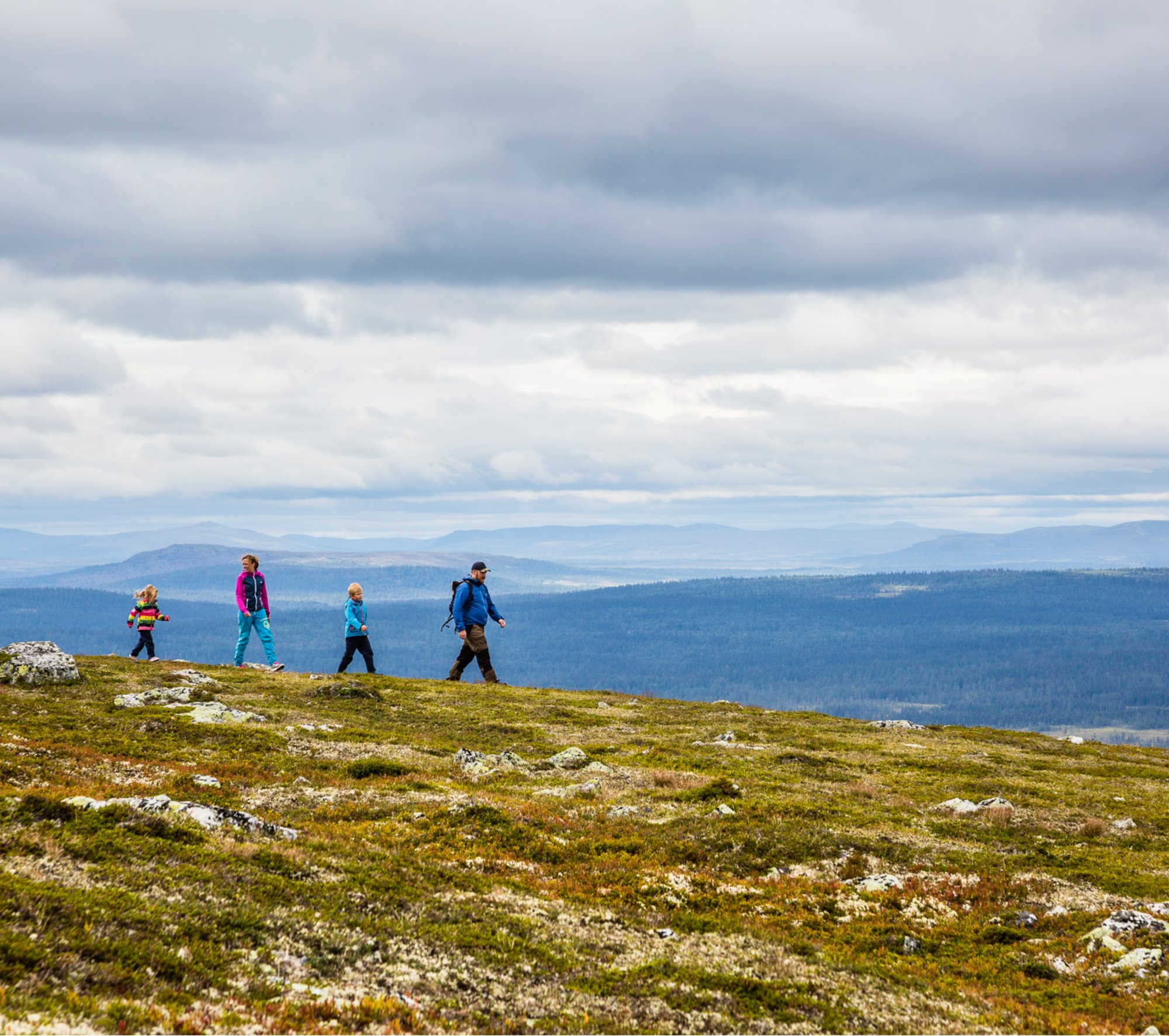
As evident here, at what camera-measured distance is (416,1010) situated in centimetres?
963

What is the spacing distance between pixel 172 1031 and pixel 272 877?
5.23 meters

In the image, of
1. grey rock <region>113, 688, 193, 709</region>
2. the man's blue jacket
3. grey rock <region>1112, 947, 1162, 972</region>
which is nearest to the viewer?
grey rock <region>1112, 947, 1162, 972</region>

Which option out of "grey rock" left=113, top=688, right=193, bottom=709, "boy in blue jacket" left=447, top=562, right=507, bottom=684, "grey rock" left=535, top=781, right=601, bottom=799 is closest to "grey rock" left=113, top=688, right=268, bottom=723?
"grey rock" left=113, top=688, right=193, bottom=709

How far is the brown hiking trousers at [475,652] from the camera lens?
43781mm

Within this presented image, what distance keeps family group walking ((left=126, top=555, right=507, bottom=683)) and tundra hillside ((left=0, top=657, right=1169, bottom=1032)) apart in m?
9.98

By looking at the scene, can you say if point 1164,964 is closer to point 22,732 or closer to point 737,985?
point 737,985

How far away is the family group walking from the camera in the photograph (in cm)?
4106

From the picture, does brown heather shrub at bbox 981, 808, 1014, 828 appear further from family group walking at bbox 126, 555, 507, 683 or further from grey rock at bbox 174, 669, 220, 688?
grey rock at bbox 174, 669, 220, 688

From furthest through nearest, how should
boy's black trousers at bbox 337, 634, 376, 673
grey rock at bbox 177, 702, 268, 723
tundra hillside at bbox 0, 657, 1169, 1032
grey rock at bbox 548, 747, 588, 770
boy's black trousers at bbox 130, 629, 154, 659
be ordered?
boy's black trousers at bbox 337, 634, 376, 673, boy's black trousers at bbox 130, 629, 154, 659, grey rock at bbox 177, 702, 268, 723, grey rock at bbox 548, 747, 588, 770, tundra hillside at bbox 0, 657, 1169, 1032

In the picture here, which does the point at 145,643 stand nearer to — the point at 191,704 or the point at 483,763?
the point at 191,704

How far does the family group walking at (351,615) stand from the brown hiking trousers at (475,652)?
3 cm

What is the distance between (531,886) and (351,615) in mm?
30348

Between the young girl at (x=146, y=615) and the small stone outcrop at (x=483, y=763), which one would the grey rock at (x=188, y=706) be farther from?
the young girl at (x=146, y=615)

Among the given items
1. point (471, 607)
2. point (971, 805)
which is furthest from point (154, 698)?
point (971, 805)
